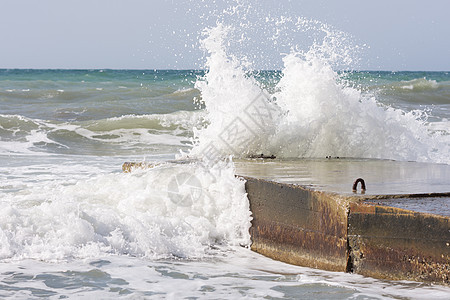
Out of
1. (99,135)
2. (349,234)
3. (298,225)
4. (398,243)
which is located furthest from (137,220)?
(99,135)

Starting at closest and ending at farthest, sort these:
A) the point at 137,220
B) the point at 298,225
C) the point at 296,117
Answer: the point at 298,225, the point at 137,220, the point at 296,117

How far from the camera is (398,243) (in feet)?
10.3

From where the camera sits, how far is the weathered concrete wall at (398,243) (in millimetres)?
3010

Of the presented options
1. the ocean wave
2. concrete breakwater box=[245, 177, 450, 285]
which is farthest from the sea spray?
the ocean wave

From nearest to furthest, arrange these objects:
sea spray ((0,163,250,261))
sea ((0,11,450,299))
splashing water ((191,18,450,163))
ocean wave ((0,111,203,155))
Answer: sea ((0,11,450,299)), sea spray ((0,163,250,261)), splashing water ((191,18,450,163)), ocean wave ((0,111,203,155))

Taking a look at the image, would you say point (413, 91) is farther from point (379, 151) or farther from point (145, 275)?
point (145, 275)

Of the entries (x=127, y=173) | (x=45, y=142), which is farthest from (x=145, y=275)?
(x=45, y=142)

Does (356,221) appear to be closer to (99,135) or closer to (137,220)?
(137,220)

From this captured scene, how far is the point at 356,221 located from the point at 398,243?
0.25 m

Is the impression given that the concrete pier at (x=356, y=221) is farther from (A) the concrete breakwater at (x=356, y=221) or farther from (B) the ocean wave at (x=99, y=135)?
(B) the ocean wave at (x=99, y=135)

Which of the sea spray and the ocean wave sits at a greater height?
the ocean wave

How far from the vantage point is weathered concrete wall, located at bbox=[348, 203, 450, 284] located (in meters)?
3.01

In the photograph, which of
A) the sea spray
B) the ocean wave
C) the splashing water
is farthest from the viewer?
the ocean wave

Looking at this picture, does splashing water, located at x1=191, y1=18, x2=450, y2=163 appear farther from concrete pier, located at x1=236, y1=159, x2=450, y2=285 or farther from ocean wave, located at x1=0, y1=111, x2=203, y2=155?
ocean wave, located at x1=0, y1=111, x2=203, y2=155
